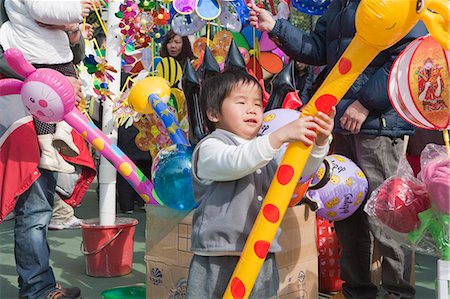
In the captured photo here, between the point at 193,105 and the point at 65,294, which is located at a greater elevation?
the point at 193,105

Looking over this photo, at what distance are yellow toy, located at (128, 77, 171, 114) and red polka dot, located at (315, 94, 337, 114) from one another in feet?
4.70

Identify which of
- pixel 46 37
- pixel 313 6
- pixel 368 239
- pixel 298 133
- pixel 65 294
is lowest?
pixel 65 294

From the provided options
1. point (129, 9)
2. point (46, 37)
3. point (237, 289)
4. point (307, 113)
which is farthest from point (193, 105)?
point (237, 289)

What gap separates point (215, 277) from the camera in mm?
1842

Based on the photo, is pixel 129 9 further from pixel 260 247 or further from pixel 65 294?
pixel 260 247

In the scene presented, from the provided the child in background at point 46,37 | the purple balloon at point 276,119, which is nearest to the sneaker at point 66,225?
the child in background at point 46,37

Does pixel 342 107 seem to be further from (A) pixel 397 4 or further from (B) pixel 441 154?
(A) pixel 397 4

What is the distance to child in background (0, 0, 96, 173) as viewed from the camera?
2.63 meters

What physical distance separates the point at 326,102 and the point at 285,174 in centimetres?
23

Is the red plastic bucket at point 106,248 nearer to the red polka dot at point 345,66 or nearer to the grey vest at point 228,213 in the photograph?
the grey vest at point 228,213

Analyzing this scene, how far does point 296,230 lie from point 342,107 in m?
Answer: 0.54

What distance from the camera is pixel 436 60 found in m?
1.76

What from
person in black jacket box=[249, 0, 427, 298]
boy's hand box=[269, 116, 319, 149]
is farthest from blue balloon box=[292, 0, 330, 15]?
boy's hand box=[269, 116, 319, 149]

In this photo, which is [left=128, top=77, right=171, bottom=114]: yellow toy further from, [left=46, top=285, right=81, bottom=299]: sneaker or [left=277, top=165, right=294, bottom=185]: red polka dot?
[left=277, top=165, right=294, bottom=185]: red polka dot
